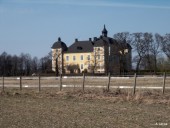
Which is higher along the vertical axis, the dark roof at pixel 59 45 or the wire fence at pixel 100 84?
the dark roof at pixel 59 45

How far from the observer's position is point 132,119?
13.5 metres

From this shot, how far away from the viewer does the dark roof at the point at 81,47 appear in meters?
140

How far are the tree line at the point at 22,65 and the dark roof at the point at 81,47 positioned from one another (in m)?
12.4

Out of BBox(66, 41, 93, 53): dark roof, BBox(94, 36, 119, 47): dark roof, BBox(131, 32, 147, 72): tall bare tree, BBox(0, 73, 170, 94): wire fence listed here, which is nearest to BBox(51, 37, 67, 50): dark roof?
BBox(66, 41, 93, 53): dark roof

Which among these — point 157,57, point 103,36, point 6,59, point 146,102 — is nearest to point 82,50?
point 103,36

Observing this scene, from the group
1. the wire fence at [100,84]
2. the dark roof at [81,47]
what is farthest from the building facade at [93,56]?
the wire fence at [100,84]

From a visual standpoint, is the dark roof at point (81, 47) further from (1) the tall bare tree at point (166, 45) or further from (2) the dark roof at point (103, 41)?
(1) the tall bare tree at point (166, 45)

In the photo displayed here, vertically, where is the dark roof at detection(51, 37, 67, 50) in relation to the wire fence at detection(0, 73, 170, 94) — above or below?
above

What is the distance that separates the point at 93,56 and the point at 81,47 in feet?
54.6

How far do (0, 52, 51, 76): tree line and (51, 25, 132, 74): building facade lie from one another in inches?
134

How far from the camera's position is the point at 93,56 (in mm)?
126312

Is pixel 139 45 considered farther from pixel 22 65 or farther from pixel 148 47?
pixel 22 65

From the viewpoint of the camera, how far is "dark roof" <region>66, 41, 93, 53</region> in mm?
139500

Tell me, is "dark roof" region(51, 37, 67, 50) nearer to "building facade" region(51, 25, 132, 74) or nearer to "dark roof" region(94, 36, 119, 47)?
"building facade" region(51, 25, 132, 74)
